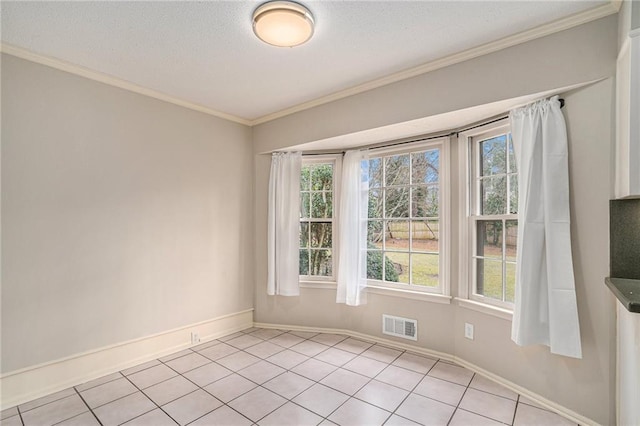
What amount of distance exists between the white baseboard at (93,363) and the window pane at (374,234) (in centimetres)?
200

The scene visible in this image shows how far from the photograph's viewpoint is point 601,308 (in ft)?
6.61

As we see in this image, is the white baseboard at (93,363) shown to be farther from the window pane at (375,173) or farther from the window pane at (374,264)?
the window pane at (375,173)

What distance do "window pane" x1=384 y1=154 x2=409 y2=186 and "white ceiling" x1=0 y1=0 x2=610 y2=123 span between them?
956 millimetres

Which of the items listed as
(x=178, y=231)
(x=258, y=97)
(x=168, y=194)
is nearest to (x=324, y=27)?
(x=258, y=97)

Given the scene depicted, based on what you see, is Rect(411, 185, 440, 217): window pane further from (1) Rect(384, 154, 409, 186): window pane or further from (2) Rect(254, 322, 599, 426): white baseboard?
(2) Rect(254, 322, 599, 426): white baseboard

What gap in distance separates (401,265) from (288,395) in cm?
177

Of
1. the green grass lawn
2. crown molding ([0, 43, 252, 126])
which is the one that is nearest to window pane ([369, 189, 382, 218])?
the green grass lawn

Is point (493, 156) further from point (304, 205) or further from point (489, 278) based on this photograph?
point (304, 205)

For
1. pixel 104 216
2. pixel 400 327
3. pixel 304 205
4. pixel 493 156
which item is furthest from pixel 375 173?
pixel 104 216

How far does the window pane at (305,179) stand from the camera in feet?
13.4

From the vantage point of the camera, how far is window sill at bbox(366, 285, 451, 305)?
3.11 meters

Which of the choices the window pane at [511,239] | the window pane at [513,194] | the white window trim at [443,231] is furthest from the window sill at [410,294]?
the window pane at [513,194]

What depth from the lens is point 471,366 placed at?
9.36 feet

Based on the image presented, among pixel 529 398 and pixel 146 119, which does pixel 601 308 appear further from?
pixel 146 119
